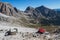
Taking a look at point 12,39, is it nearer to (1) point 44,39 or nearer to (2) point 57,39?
(1) point 44,39

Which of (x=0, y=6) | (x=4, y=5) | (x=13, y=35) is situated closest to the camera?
(x=13, y=35)

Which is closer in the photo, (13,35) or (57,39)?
(57,39)

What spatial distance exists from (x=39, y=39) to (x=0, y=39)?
6.95m

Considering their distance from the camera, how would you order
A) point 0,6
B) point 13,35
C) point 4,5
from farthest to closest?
point 4,5 → point 0,6 → point 13,35

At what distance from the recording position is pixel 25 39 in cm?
2356

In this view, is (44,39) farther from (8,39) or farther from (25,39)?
(8,39)

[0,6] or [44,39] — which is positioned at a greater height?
[0,6]

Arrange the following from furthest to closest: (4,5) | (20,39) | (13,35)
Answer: (4,5), (13,35), (20,39)

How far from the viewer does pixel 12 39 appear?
77.7 ft

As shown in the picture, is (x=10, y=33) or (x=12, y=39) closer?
(x=12, y=39)

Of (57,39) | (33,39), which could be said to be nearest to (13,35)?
(33,39)

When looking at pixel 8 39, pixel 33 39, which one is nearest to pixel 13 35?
pixel 8 39

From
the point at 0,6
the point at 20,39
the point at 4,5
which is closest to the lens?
the point at 20,39

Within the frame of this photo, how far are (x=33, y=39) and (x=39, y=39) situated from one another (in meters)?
1.12
